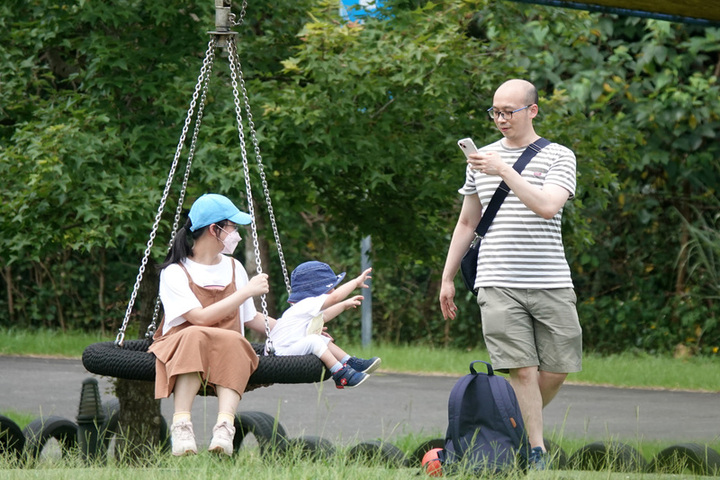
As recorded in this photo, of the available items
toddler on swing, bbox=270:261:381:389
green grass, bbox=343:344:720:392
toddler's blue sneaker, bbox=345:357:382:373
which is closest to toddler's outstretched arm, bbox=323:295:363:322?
toddler on swing, bbox=270:261:381:389

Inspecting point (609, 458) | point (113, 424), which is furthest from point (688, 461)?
point (113, 424)

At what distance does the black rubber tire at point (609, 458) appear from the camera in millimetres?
5092

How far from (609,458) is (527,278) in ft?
4.30

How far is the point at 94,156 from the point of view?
565 cm

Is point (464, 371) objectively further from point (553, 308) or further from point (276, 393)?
point (553, 308)

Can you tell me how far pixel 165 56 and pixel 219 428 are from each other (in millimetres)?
2670

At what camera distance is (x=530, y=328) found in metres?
4.49

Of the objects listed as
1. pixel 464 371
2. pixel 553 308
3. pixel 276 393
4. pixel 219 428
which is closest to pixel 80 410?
pixel 219 428

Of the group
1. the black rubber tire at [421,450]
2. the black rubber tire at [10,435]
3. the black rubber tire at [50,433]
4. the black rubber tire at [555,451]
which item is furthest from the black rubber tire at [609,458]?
the black rubber tire at [10,435]

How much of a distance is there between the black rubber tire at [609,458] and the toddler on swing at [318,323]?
122 cm

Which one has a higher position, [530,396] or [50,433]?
[530,396]

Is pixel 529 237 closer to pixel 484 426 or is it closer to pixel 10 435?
pixel 484 426

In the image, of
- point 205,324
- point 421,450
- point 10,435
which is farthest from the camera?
point 10,435

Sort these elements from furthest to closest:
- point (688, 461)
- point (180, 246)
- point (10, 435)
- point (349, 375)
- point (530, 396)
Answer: point (10, 435) → point (688, 461) → point (349, 375) → point (180, 246) → point (530, 396)
